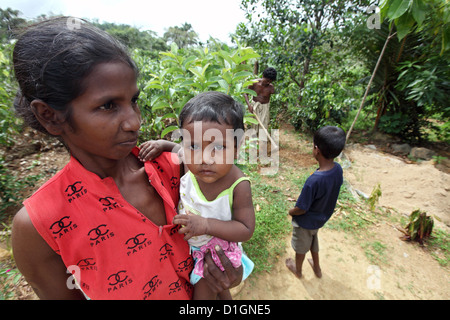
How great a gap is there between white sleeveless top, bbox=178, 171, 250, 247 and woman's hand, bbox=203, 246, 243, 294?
0.11 meters

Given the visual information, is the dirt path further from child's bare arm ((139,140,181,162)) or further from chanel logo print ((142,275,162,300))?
child's bare arm ((139,140,181,162))

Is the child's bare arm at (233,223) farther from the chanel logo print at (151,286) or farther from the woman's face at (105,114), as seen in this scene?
the woman's face at (105,114)

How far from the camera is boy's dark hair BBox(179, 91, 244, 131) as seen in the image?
1098 mm

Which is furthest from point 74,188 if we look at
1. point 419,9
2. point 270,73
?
point 270,73

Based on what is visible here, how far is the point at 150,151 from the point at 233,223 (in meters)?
0.59

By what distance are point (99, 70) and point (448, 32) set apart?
8.93 feet

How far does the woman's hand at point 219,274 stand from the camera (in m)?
1.15

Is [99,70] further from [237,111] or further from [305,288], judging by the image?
[305,288]

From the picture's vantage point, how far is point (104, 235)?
94 centimetres

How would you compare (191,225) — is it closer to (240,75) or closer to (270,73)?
(240,75)

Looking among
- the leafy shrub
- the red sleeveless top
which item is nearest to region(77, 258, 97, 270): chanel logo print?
the red sleeveless top

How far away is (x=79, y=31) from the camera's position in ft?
2.73

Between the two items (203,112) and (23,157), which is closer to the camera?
(203,112)
